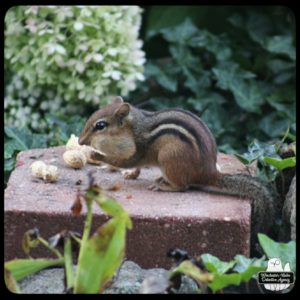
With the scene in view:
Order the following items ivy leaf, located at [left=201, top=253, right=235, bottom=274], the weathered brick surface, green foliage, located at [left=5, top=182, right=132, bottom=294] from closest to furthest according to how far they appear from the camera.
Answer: green foliage, located at [left=5, top=182, right=132, bottom=294] → ivy leaf, located at [left=201, top=253, right=235, bottom=274] → the weathered brick surface

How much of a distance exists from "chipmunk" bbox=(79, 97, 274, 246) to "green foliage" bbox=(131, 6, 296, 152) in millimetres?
2008

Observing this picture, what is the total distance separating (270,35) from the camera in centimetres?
748

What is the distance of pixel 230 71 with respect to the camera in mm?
6980

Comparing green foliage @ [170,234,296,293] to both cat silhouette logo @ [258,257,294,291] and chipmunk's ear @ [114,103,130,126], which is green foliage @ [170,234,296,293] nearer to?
cat silhouette logo @ [258,257,294,291]

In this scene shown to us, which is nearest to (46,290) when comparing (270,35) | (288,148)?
(288,148)

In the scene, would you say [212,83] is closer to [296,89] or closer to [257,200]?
[296,89]

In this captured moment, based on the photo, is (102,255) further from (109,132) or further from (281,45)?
(281,45)

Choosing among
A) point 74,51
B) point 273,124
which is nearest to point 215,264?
point 74,51

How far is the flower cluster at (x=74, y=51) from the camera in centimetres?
631

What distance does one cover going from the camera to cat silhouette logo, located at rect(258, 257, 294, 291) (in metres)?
3.74

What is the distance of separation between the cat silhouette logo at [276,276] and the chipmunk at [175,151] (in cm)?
60

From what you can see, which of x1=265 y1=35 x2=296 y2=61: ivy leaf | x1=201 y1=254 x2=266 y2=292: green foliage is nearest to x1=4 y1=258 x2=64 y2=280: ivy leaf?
x1=201 y1=254 x2=266 y2=292: green foliage

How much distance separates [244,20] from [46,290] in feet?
14.2

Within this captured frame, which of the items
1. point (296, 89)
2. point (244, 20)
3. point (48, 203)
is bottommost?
point (48, 203)
